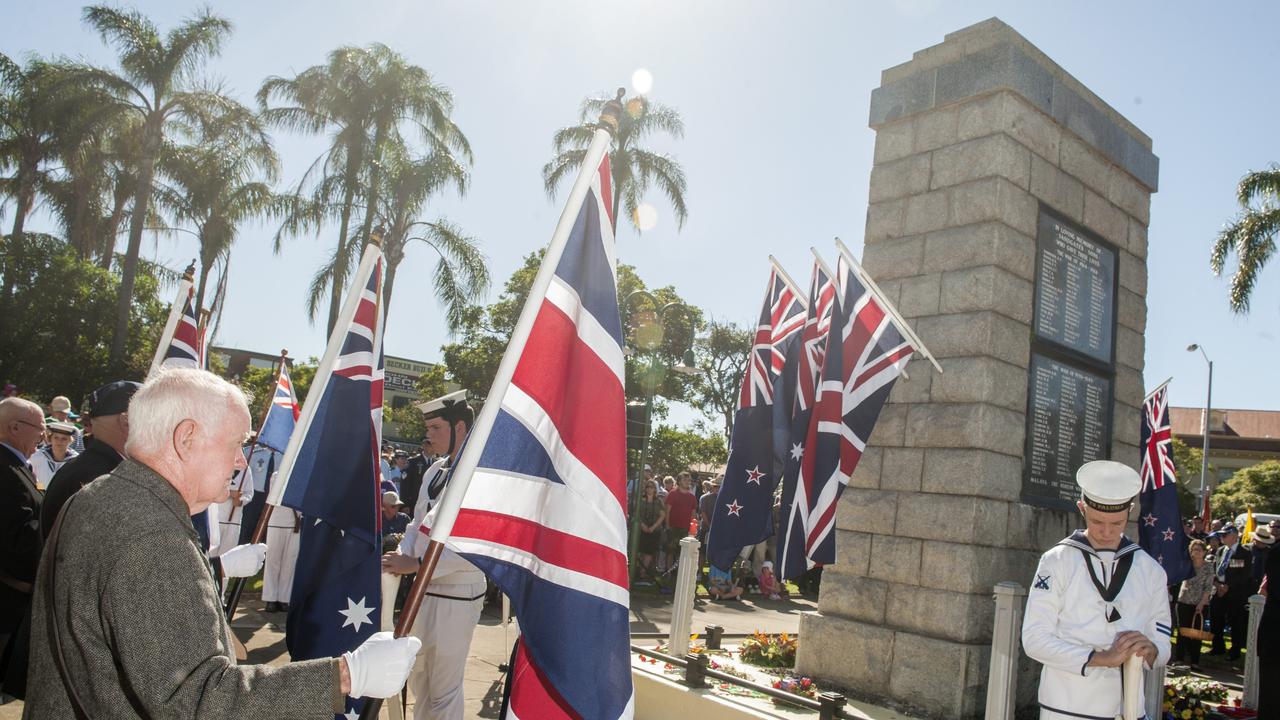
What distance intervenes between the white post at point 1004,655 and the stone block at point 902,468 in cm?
151

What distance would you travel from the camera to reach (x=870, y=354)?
21.5ft

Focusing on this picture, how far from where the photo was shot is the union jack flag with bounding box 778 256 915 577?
6203mm

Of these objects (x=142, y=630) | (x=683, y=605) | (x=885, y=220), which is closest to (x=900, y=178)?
(x=885, y=220)

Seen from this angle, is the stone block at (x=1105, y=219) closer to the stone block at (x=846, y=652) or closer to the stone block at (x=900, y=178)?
the stone block at (x=900, y=178)

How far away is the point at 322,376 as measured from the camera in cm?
425

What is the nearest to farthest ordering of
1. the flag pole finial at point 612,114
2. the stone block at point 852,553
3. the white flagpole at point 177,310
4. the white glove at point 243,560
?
the flag pole finial at point 612,114 < the white glove at point 243,560 < the white flagpole at point 177,310 < the stone block at point 852,553

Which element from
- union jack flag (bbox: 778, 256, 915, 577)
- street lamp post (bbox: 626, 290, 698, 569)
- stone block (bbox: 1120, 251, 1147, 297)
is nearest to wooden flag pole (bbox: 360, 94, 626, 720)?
union jack flag (bbox: 778, 256, 915, 577)

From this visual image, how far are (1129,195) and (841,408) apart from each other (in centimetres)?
416

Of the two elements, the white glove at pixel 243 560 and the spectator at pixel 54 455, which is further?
the spectator at pixel 54 455

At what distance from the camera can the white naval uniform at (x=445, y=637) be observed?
495 cm

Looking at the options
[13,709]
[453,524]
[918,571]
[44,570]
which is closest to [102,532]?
[44,570]

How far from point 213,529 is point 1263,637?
808 cm

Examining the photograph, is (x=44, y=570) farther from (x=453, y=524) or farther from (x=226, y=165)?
(x=226, y=165)

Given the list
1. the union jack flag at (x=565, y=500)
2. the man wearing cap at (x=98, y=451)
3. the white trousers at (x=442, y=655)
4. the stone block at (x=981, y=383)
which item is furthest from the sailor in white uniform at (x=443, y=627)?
the stone block at (x=981, y=383)
